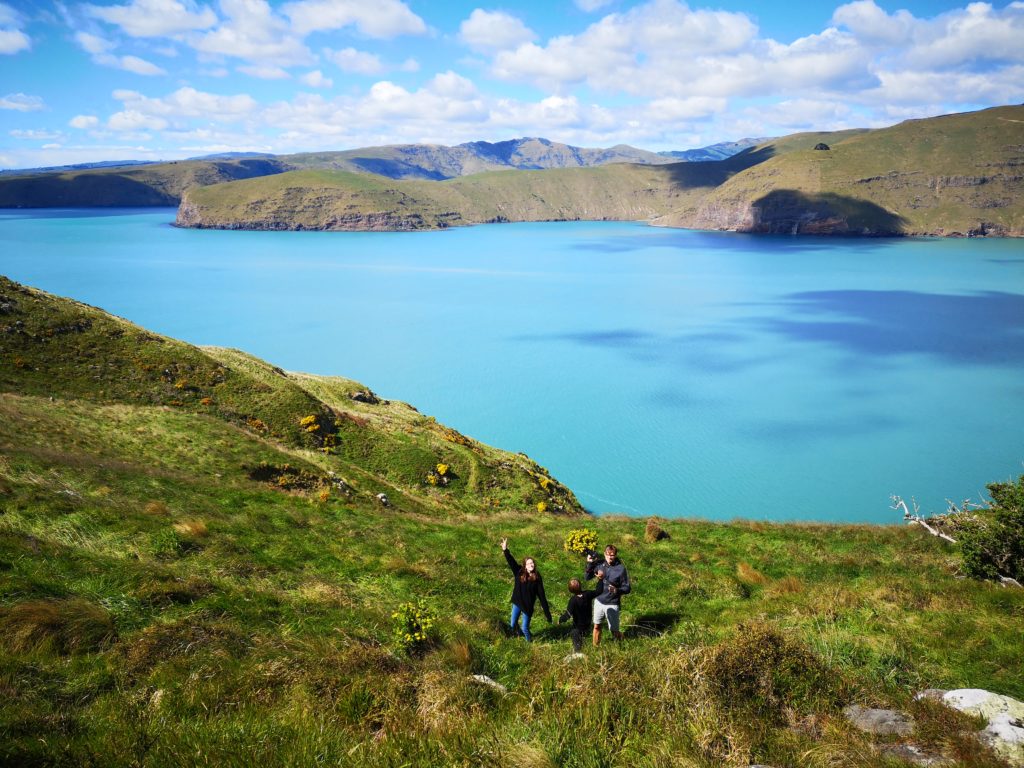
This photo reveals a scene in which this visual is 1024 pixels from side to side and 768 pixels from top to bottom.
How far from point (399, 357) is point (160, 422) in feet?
176

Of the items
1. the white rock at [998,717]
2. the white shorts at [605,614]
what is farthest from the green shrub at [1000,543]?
the white shorts at [605,614]

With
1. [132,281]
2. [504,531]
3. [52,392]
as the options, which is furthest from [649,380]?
[132,281]

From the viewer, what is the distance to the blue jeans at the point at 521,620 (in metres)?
11.0

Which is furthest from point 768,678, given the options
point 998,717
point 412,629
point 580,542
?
point 580,542

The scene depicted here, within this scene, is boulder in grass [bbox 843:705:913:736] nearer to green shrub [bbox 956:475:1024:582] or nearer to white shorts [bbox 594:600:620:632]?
white shorts [bbox 594:600:620:632]

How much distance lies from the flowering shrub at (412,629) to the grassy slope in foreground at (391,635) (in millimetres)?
218

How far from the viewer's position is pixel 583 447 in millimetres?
49594

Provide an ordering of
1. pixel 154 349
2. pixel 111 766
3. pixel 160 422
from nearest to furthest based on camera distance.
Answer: pixel 111 766 < pixel 160 422 < pixel 154 349

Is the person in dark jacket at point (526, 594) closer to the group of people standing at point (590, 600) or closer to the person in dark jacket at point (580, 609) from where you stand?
the group of people standing at point (590, 600)

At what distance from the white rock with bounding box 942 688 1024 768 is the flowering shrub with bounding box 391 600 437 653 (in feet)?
24.4

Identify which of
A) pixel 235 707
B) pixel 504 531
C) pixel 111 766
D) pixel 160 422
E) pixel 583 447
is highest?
pixel 111 766

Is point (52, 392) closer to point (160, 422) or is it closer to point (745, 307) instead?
point (160, 422)

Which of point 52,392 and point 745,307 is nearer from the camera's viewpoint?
point 52,392

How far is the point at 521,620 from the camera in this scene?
11.9m
